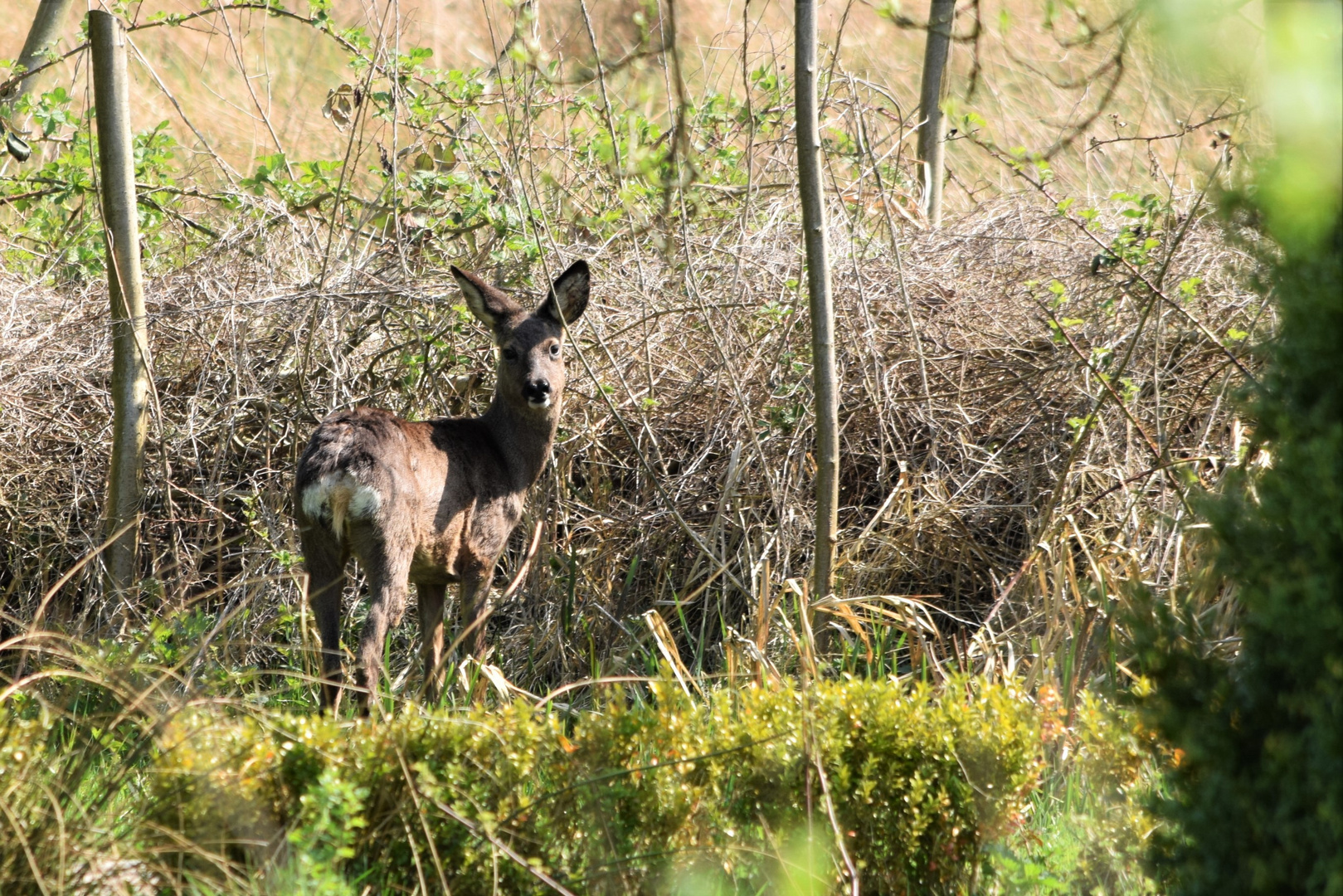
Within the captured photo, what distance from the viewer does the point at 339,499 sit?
471 cm

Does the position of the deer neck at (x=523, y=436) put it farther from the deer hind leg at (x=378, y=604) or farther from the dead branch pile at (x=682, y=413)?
the deer hind leg at (x=378, y=604)

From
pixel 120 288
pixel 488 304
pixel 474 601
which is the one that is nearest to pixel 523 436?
pixel 488 304

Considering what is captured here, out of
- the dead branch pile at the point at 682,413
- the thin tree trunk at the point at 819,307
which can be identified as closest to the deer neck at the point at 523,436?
the dead branch pile at the point at 682,413

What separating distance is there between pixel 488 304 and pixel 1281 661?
415cm

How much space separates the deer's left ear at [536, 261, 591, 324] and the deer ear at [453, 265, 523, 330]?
0.14 meters

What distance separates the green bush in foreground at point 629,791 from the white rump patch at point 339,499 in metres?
1.68

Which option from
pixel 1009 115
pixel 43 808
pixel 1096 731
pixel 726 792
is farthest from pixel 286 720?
pixel 1009 115

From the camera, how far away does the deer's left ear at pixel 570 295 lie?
5.53 meters

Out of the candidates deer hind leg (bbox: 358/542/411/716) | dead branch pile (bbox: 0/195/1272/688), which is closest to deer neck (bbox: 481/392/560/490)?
dead branch pile (bbox: 0/195/1272/688)

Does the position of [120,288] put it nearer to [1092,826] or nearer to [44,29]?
[44,29]

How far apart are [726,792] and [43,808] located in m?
1.53

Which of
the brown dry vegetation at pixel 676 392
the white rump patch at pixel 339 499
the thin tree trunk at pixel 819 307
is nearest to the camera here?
the thin tree trunk at pixel 819 307

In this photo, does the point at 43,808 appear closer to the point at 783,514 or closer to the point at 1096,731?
the point at 1096,731

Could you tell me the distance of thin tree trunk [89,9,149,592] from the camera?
521cm
